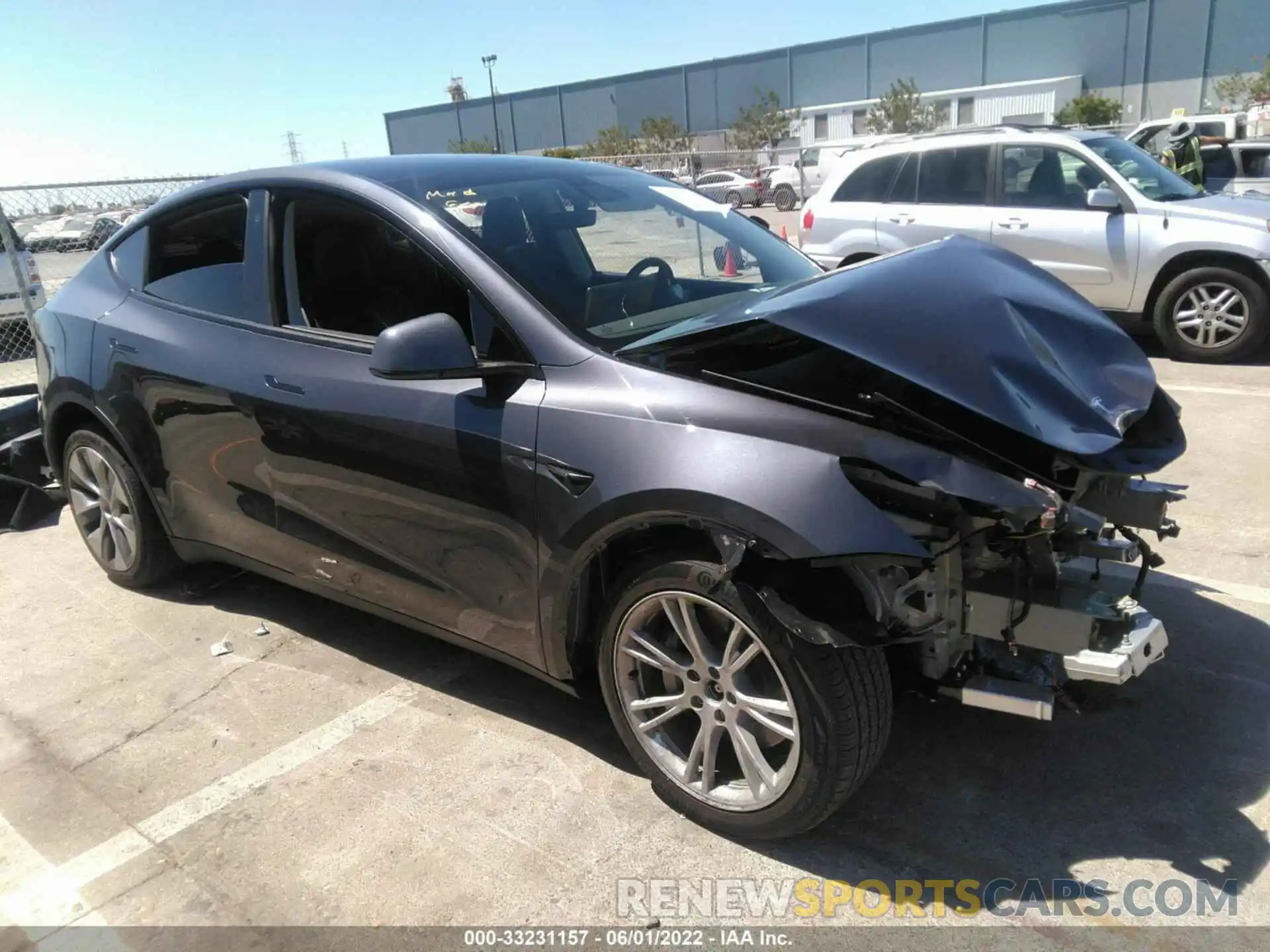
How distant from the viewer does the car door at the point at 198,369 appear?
11.7 feet

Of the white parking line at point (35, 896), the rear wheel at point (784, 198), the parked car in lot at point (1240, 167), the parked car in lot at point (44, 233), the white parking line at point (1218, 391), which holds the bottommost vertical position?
the rear wheel at point (784, 198)

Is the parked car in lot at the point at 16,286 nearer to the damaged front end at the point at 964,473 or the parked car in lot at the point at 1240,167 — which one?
the damaged front end at the point at 964,473

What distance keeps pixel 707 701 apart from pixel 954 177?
7.15m

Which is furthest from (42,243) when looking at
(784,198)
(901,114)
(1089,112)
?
(901,114)

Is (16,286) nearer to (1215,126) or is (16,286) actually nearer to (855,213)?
(855,213)

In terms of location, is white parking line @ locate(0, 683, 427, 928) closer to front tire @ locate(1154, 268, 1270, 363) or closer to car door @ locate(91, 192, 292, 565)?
car door @ locate(91, 192, 292, 565)

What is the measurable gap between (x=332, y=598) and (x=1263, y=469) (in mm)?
4656

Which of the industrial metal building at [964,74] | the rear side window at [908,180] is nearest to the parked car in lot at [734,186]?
→ the rear side window at [908,180]

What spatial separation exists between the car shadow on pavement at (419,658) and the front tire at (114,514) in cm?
20

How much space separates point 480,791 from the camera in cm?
297

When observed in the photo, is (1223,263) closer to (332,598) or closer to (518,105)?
(332,598)

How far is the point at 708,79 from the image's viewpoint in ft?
236

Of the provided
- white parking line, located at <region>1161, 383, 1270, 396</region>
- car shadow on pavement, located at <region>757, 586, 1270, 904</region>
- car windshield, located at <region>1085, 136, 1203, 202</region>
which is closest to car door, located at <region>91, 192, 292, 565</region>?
car shadow on pavement, located at <region>757, 586, 1270, 904</region>

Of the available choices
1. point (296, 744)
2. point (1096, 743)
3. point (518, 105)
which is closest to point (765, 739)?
point (1096, 743)
